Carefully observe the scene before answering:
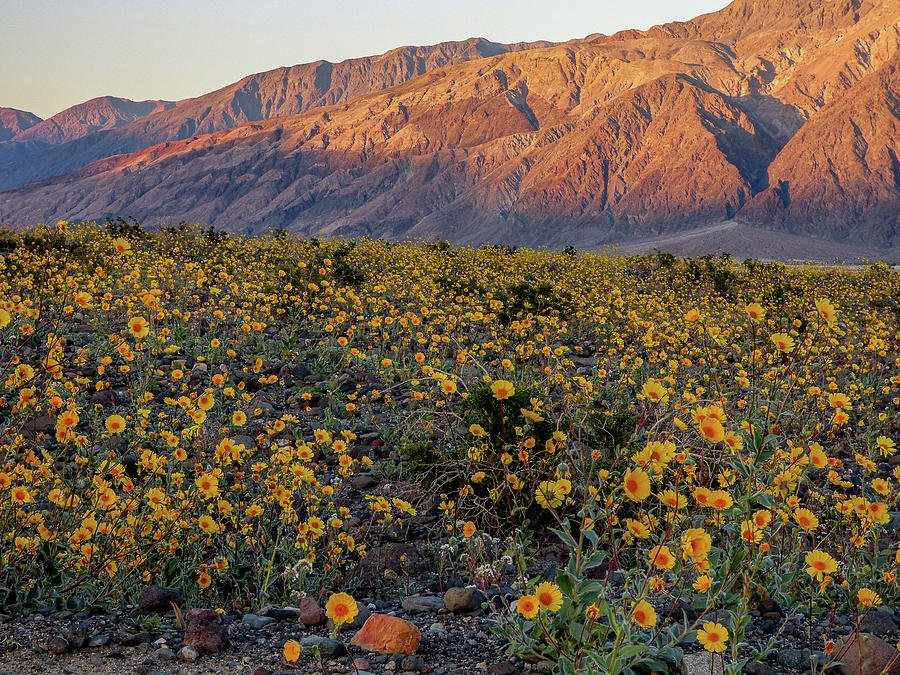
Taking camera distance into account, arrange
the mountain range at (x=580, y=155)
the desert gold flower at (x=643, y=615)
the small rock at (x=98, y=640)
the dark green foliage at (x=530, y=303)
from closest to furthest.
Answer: the desert gold flower at (x=643, y=615), the small rock at (x=98, y=640), the dark green foliage at (x=530, y=303), the mountain range at (x=580, y=155)

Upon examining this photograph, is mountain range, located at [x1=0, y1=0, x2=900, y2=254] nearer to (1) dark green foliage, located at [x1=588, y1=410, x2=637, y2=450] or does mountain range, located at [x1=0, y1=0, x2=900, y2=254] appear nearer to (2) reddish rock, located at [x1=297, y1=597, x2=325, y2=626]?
(1) dark green foliage, located at [x1=588, y1=410, x2=637, y2=450]

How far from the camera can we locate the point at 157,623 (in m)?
2.40

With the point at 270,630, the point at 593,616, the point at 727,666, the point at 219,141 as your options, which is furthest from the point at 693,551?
the point at 219,141

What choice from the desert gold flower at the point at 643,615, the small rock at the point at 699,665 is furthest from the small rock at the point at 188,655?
the small rock at the point at 699,665

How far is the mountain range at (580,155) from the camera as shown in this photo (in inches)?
3287

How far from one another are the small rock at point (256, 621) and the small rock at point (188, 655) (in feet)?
0.89

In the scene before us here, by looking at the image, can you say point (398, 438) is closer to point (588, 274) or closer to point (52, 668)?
point (52, 668)

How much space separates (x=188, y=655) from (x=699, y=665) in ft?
5.72

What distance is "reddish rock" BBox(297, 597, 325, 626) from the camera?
2.46 meters

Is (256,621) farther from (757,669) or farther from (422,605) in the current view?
(757,669)

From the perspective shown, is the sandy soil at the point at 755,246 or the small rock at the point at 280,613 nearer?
the small rock at the point at 280,613

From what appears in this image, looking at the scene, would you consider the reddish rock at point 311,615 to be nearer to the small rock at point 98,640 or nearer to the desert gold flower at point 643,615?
the small rock at point 98,640

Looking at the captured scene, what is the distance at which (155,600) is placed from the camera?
254cm

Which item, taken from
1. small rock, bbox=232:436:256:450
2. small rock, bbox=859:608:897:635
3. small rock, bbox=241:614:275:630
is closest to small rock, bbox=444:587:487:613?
small rock, bbox=241:614:275:630
